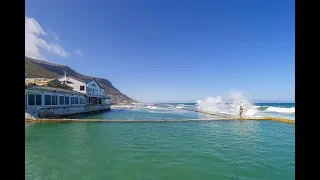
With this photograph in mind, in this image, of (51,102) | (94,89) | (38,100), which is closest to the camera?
(38,100)

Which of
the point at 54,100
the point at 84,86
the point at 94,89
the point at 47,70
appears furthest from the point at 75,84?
the point at 47,70

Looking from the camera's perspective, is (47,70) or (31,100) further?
(47,70)

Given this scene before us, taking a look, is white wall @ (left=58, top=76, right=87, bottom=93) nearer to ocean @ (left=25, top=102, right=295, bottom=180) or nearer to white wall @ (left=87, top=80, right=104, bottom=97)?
white wall @ (left=87, top=80, right=104, bottom=97)

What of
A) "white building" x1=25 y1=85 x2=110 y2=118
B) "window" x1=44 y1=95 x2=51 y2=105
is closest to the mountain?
"white building" x1=25 y1=85 x2=110 y2=118

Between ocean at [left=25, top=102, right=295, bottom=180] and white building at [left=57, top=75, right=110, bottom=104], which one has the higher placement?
white building at [left=57, top=75, right=110, bottom=104]

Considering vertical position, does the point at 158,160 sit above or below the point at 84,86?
below

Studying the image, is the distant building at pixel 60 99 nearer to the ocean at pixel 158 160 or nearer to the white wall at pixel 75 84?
the white wall at pixel 75 84

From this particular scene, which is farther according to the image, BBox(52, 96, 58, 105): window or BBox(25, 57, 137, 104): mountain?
BBox(25, 57, 137, 104): mountain

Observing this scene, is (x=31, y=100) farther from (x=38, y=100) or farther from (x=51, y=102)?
(x=51, y=102)

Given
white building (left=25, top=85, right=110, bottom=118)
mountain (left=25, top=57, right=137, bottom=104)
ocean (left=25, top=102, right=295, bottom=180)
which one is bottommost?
ocean (left=25, top=102, right=295, bottom=180)
